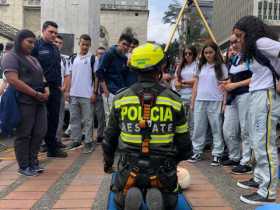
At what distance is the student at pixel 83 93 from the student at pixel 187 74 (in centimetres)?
146

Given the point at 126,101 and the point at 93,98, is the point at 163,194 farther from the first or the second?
the point at 93,98

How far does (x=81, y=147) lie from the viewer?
852 centimetres

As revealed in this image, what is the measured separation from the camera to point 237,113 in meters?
6.82

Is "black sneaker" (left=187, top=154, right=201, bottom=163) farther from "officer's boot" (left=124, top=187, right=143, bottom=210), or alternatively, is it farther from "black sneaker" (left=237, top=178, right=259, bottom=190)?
"officer's boot" (left=124, top=187, right=143, bottom=210)

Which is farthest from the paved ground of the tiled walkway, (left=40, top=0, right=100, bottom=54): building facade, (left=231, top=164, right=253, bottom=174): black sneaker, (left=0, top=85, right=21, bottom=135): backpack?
(left=40, top=0, right=100, bottom=54): building facade

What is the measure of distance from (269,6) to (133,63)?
292ft

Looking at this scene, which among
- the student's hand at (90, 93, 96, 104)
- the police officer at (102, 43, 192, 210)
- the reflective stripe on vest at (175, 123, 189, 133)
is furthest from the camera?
the student's hand at (90, 93, 96, 104)

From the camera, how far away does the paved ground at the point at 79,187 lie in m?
5.03

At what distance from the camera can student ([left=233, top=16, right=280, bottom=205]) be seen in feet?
16.4

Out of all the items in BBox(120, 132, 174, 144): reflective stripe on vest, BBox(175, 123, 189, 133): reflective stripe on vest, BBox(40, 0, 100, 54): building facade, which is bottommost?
BBox(120, 132, 174, 144): reflective stripe on vest

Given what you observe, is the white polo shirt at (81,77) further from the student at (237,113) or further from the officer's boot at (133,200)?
the officer's boot at (133,200)

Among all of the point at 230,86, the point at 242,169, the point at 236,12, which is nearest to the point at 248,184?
the point at 242,169

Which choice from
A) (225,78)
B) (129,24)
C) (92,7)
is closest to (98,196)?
(225,78)

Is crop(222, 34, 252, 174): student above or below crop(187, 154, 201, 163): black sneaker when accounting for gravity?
above
